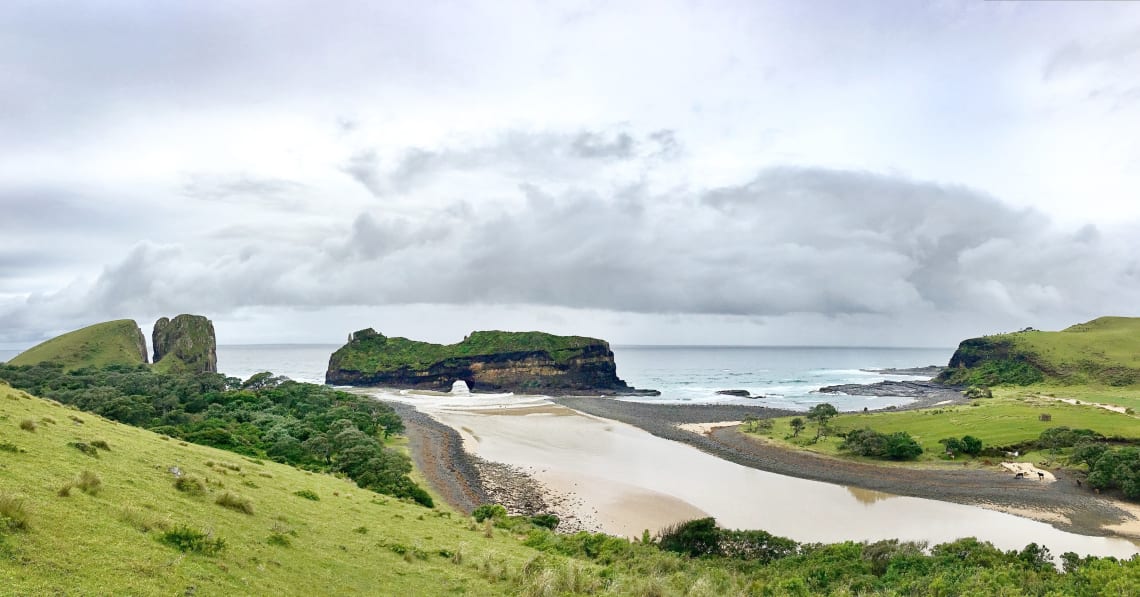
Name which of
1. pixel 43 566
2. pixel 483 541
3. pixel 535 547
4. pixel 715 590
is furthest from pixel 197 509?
pixel 715 590

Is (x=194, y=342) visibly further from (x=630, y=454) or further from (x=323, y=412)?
(x=630, y=454)

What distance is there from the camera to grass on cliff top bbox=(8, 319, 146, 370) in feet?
335

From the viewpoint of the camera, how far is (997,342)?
14962 centimetres

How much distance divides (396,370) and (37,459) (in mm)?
134998

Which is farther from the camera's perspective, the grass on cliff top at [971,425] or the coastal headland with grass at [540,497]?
the grass on cliff top at [971,425]

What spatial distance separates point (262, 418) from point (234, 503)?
39.4m

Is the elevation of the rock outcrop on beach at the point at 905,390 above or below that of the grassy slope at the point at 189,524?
below

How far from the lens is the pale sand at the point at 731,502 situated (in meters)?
34.2

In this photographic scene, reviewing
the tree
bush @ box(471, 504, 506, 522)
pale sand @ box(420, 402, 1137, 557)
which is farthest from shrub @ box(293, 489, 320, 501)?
the tree

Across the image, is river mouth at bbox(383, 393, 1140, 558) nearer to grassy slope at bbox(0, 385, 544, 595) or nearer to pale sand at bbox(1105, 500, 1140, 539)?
pale sand at bbox(1105, 500, 1140, 539)

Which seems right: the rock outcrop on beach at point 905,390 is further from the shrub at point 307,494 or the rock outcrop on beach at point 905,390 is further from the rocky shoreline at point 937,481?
the shrub at point 307,494

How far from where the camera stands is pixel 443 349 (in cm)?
15025

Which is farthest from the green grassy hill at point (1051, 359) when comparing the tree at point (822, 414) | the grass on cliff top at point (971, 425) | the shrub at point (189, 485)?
the shrub at point (189, 485)

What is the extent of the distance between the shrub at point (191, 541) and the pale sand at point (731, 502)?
81.7 ft
